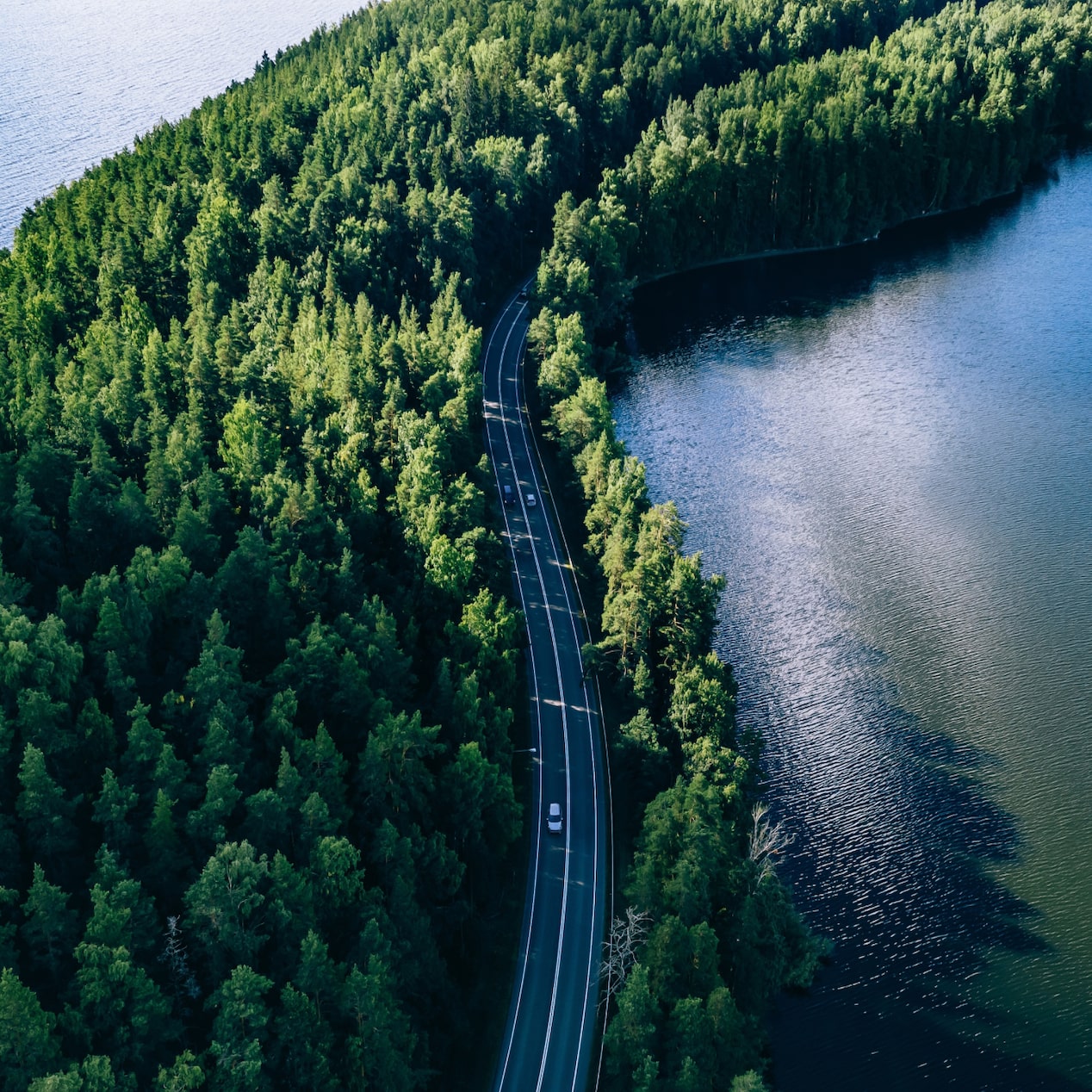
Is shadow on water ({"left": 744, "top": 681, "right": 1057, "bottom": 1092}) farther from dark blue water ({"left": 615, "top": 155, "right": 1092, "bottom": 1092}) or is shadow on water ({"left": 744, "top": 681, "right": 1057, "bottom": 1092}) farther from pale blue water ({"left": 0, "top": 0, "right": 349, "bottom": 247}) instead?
pale blue water ({"left": 0, "top": 0, "right": 349, "bottom": 247})

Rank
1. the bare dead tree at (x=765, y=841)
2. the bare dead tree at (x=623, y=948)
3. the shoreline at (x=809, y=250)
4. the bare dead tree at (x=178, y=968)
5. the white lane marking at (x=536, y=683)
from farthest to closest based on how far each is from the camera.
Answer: the shoreline at (x=809, y=250)
the bare dead tree at (x=765, y=841)
the white lane marking at (x=536, y=683)
the bare dead tree at (x=623, y=948)
the bare dead tree at (x=178, y=968)

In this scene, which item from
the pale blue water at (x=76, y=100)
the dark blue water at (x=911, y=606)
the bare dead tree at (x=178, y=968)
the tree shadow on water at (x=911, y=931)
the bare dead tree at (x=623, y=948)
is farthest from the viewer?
the pale blue water at (x=76, y=100)

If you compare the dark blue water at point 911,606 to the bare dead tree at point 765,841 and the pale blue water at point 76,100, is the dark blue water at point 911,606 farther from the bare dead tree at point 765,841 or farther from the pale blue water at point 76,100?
the pale blue water at point 76,100

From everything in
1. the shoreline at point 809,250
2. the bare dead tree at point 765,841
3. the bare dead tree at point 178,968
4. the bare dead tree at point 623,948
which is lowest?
the bare dead tree at point 178,968

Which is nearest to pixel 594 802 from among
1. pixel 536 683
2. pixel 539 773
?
pixel 539 773

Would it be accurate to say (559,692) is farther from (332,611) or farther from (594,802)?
(332,611)

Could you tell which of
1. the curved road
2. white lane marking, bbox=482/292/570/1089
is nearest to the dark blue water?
the curved road

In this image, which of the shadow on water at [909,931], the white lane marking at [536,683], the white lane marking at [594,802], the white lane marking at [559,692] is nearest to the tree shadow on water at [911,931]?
the shadow on water at [909,931]

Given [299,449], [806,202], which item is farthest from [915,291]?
[299,449]
